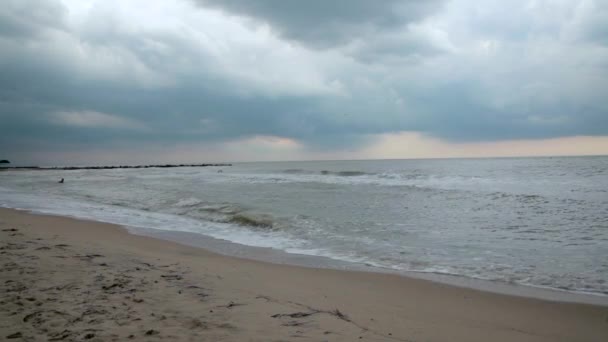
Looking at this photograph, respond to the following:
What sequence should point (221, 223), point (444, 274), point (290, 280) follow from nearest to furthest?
point (290, 280) → point (444, 274) → point (221, 223)

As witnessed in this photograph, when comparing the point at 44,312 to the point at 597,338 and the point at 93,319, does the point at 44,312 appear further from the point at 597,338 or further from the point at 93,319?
the point at 597,338

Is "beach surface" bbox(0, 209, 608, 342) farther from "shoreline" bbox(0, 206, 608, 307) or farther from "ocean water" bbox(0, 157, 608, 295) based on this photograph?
"ocean water" bbox(0, 157, 608, 295)

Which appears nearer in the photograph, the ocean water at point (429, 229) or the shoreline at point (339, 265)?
the shoreline at point (339, 265)

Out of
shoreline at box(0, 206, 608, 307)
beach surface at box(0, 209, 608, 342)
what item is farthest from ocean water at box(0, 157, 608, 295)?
beach surface at box(0, 209, 608, 342)

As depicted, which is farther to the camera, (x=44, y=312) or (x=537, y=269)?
(x=537, y=269)

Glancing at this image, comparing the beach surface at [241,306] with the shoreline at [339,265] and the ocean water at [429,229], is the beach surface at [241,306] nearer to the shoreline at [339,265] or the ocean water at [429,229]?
the shoreline at [339,265]

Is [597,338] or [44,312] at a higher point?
[44,312]

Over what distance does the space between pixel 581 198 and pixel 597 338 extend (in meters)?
16.2

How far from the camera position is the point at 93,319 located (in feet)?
11.9

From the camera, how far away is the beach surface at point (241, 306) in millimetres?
3518

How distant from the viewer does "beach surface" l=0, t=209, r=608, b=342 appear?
3518mm

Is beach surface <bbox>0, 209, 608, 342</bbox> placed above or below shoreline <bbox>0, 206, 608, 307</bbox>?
above

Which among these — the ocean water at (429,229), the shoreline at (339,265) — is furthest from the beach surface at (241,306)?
the ocean water at (429,229)

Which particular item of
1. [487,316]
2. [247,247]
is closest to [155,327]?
[487,316]
